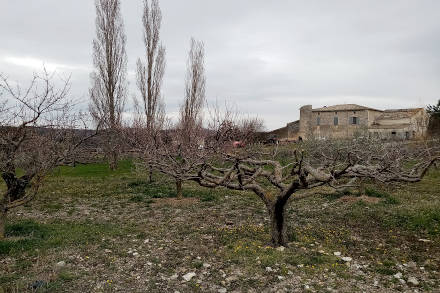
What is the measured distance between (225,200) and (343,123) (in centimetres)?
3691

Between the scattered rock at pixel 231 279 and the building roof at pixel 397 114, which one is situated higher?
the building roof at pixel 397 114

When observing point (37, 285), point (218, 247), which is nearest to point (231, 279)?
point (218, 247)

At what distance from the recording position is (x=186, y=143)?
1408 centimetres

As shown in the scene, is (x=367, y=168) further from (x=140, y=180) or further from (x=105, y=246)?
(x=140, y=180)

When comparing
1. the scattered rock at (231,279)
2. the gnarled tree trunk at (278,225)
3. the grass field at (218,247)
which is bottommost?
the scattered rock at (231,279)

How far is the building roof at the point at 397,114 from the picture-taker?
134 feet

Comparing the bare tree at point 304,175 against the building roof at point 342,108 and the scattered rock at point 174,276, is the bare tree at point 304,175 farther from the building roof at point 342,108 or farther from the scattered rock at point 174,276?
the building roof at point 342,108

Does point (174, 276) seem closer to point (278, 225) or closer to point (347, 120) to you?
point (278, 225)

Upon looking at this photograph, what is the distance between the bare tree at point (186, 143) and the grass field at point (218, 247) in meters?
1.62

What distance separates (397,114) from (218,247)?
43.0 m

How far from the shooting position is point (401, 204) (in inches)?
464

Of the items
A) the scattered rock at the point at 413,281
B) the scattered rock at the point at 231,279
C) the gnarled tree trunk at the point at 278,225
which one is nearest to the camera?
the scattered rock at the point at 413,281

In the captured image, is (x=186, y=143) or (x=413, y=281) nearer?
(x=413, y=281)

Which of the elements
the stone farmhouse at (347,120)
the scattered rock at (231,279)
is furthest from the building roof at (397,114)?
the scattered rock at (231,279)
